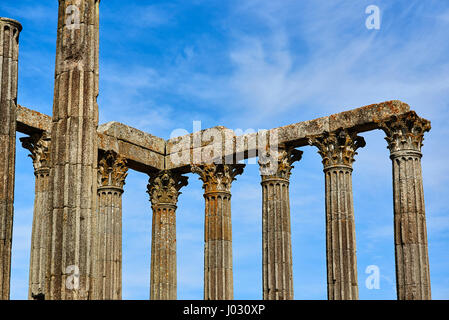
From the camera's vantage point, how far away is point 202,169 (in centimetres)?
3872

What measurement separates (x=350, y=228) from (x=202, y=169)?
8.27 m

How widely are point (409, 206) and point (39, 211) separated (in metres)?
15.7

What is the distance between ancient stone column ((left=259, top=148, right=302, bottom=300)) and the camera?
116 feet

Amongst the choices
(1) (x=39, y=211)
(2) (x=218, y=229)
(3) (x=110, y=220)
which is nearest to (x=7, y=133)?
(1) (x=39, y=211)

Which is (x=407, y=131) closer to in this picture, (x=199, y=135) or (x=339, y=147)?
(x=339, y=147)

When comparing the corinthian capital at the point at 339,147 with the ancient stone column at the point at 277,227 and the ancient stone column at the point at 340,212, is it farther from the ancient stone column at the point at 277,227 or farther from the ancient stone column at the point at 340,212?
the ancient stone column at the point at 277,227

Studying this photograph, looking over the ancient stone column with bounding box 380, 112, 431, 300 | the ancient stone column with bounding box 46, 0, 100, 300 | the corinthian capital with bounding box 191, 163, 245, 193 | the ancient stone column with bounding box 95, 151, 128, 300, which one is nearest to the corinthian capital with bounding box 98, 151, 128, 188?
the ancient stone column with bounding box 95, 151, 128, 300

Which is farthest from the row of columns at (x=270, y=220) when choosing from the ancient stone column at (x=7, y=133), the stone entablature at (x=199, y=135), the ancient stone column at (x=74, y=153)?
the ancient stone column at (x=74, y=153)

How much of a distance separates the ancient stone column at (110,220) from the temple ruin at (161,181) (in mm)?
50

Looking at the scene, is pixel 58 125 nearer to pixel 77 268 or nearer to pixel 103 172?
pixel 77 268

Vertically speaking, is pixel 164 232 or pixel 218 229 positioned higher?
pixel 164 232

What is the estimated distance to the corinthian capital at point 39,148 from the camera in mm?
37094

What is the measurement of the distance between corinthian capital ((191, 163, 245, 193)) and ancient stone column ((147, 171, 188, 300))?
2.42 metres

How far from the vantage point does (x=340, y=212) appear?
3362 cm
